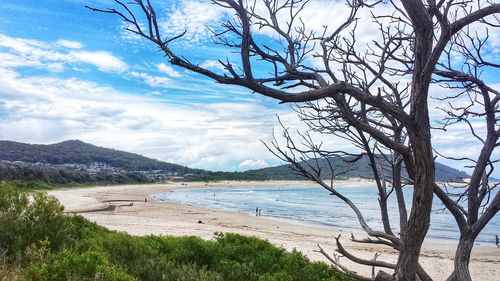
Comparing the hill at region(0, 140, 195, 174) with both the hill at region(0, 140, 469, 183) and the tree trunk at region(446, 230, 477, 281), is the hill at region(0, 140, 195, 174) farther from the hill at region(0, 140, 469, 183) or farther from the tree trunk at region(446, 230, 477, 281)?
the tree trunk at region(446, 230, 477, 281)

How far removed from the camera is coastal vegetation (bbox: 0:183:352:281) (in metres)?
4.86

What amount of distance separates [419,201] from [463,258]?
124 centimetres

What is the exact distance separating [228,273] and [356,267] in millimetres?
10640

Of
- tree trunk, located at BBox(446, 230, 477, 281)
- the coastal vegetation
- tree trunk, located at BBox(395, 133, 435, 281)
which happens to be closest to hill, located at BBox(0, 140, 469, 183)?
the coastal vegetation

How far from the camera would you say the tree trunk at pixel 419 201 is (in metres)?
3.16

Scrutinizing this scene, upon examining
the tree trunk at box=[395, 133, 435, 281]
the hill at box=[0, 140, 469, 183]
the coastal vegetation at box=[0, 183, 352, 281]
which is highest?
the hill at box=[0, 140, 469, 183]

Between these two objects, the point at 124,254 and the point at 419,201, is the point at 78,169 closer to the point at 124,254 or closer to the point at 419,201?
the point at 124,254

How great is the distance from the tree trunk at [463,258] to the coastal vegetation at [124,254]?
1836 millimetres

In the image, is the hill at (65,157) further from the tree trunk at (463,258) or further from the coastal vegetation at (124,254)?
the tree trunk at (463,258)

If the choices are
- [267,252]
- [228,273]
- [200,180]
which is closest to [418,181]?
[228,273]

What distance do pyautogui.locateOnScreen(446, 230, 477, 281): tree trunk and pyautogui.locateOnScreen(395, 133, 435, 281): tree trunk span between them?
0.94 meters

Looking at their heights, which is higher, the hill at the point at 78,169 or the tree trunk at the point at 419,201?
the hill at the point at 78,169

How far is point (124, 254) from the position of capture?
627 centimetres

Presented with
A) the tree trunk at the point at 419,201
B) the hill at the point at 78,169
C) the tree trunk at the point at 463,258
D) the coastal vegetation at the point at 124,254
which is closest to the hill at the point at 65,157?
the hill at the point at 78,169
